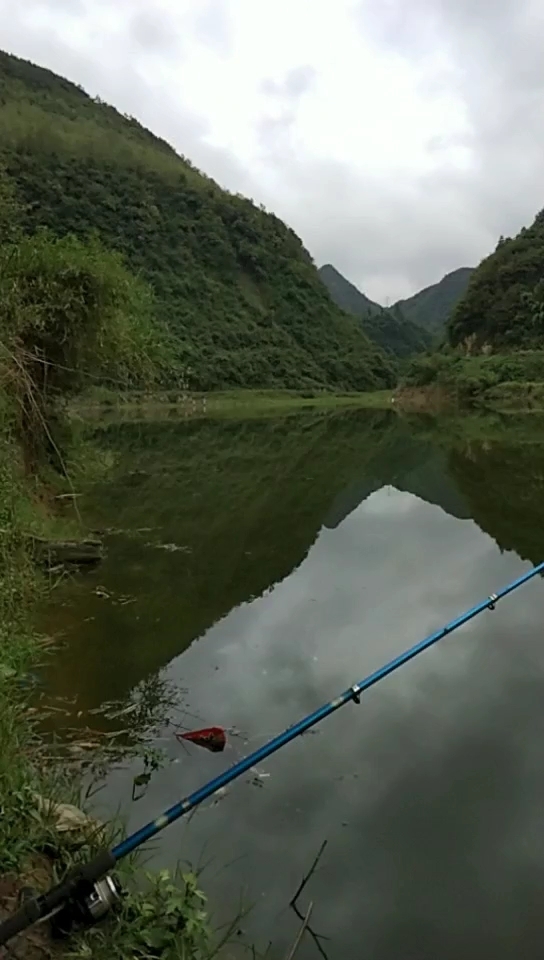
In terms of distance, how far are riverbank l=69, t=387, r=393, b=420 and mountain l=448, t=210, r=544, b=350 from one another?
1002 cm

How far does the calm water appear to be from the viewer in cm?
369

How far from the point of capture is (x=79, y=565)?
9.46 metres

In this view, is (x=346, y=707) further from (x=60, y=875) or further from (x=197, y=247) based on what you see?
(x=197, y=247)


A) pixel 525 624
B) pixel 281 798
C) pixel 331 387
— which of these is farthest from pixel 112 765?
pixel 331 387

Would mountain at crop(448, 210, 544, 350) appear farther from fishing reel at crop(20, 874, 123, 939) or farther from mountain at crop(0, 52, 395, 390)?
fishing reel at crop(20, 874, 123, 939)

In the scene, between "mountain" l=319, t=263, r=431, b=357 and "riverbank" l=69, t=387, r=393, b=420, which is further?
"mountain" l=319, t=263, r=431, b=357

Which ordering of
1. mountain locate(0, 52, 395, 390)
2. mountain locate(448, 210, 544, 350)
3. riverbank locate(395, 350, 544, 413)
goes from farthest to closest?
mountain locate(0, 52, 395, 390) < mountain locate(448, 210, 544, 350) < riverbank locate(395, 350, 544, 413)

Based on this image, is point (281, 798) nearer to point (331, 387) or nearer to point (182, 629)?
point (182, 629)

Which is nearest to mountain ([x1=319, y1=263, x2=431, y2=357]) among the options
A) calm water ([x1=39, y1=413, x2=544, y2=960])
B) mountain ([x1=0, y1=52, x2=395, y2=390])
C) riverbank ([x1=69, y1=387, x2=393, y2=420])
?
mountain ([x1=0, y1=52, x2=395, y2=390])

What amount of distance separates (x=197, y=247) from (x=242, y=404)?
100.0 ft

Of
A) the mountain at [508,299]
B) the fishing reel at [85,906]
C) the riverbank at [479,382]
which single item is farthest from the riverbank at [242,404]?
the fishing reel at [85,906]

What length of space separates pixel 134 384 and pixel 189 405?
4740cm

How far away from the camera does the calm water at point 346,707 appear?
369cm

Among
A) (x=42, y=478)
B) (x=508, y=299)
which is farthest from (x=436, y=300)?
(x=42, y=478)
